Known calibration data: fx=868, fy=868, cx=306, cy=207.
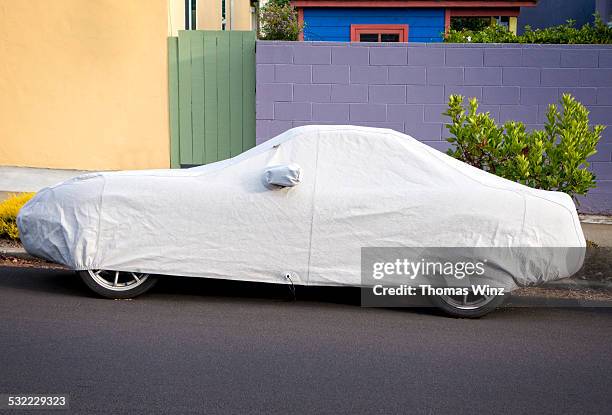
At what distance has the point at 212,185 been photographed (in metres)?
7.01

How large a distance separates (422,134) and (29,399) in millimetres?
8403

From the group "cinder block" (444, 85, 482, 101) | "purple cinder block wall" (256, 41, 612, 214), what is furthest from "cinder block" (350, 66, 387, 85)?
"cinder block" (444, 85, 482, 101)

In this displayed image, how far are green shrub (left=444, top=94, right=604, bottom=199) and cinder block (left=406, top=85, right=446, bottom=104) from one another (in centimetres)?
277

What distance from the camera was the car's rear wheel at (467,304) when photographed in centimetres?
706

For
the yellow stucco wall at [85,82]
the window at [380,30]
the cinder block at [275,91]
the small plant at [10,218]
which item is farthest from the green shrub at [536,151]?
the window at [380,30]

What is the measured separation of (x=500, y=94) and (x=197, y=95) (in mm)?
4439

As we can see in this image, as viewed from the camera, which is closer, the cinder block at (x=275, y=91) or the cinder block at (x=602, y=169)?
the cinder block at (x=602, y=169)

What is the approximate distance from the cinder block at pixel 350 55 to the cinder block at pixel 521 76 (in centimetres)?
194

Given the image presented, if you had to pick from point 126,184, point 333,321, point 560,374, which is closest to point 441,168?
point 333,321

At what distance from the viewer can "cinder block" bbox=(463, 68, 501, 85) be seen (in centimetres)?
1212

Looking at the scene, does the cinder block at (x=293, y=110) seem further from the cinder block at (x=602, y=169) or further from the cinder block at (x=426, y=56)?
the cinder block at (x=602, y=169)

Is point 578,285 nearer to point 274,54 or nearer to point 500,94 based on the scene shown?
point 500,94

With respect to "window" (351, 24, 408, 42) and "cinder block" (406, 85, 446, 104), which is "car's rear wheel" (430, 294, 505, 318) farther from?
"window" (351, 24, 408, 42)

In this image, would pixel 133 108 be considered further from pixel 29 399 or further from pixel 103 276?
pixel 29 399
